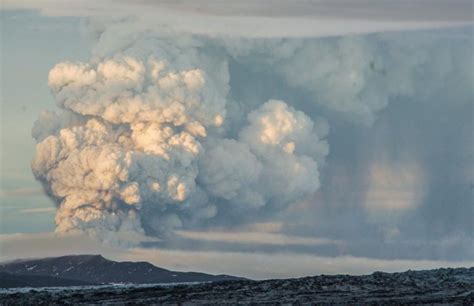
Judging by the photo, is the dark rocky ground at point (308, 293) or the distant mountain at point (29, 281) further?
the distant mountain at point (29, 281)

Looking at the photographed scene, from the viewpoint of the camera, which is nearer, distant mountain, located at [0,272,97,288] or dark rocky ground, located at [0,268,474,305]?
dark rocky ground, located at [0,268,474,305]

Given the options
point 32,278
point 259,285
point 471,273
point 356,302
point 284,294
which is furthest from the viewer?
point 32,278

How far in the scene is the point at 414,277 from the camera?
80.2 metres

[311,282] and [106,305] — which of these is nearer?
[106,305]

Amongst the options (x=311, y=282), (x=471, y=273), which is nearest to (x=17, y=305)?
(x=311, y=282)

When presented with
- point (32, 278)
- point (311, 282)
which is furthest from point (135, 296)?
point (32, 278)

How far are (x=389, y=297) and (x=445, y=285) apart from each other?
672 cm

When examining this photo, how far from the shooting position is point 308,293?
243ft

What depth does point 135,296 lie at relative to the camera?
76.2 metres

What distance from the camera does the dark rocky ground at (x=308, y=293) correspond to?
70438 mm

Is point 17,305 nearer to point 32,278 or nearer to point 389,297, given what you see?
point 389,297

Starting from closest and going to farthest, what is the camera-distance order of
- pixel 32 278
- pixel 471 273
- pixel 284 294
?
pixel 284 294
pixel 471 273
pixel 32 278

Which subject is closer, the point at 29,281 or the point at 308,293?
the point at 308,293

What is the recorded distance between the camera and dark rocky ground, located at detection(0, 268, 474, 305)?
231 ft
